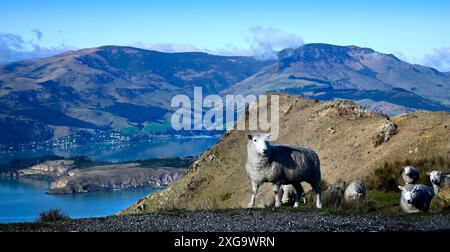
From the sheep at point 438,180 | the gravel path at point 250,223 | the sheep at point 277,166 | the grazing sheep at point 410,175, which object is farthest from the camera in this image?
the grazing sheep at point 410,175

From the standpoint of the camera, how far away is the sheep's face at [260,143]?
18.8 meters

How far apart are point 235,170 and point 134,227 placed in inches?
816

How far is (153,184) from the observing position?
6801 inches

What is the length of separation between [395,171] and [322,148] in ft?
25.5

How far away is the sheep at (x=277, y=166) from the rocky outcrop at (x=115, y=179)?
482ft

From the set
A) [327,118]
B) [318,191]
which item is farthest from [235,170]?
[318,191]

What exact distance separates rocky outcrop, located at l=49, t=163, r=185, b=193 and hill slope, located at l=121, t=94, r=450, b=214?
424 feet

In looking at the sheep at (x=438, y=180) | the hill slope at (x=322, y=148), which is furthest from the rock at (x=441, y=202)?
the hill slope at (x=322, y=148)

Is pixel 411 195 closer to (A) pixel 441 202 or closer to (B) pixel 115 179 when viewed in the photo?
(A) pixel 441 202

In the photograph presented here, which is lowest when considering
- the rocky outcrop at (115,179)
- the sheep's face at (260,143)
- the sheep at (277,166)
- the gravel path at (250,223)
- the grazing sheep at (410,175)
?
the rocky outcrop at (115,179)

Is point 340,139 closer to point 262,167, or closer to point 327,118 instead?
point 327,118

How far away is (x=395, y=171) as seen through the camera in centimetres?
2562

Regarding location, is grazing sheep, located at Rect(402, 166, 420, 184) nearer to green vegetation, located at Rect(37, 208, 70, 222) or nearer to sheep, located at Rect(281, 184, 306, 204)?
sheep, located at Rect(281, 184, 306, 204)

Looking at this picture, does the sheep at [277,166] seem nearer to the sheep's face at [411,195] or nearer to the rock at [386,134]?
the sheep's face at [411,195]
